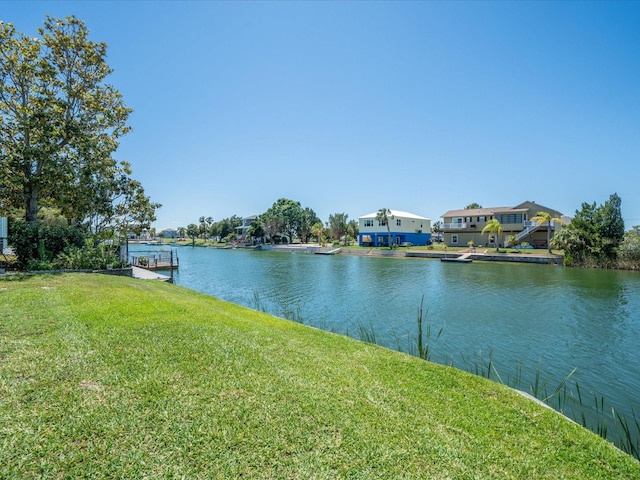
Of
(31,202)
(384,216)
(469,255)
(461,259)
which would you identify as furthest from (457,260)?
(31,202)

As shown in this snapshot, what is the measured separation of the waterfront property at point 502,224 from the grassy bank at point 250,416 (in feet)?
150

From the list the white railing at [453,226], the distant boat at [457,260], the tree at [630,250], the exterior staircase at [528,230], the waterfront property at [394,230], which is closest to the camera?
the tree at [630,250]

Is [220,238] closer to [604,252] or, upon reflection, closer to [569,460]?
[604,252]

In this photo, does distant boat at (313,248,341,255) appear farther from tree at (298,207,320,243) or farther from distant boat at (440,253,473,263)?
tree at (298,207,320,243)

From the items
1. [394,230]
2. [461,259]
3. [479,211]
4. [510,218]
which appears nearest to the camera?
[461,259]

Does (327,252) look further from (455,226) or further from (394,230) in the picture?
(455,226)

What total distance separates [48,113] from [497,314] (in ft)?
66.9

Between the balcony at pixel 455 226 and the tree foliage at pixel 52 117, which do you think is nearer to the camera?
the tree foliage at pixel 52 117

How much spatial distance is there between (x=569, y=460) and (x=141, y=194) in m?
27.5

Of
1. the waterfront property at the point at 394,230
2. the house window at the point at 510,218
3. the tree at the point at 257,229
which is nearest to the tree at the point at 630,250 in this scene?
the house window at the point at 510,218

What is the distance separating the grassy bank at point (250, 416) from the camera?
2646 mm

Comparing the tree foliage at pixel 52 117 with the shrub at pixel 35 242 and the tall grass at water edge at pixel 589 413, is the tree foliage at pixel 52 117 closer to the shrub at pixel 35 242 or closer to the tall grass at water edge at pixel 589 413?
the shrub at pixel 35 242

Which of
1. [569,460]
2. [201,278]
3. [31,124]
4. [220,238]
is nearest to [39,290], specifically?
[31,124]

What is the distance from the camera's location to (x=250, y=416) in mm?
3246
